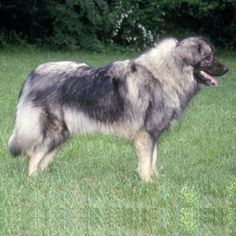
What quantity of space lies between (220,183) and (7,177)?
6.14 feet

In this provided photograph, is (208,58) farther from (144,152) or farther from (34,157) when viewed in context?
(34,157)

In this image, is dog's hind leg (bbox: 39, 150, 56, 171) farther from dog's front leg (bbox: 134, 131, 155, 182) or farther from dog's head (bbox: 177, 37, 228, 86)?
dog's head (bbox: 177, 37, 228, 86)

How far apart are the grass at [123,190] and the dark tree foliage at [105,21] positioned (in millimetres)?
13970

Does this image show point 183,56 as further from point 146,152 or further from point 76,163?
point 76,163

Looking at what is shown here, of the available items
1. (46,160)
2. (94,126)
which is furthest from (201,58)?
(46,160)

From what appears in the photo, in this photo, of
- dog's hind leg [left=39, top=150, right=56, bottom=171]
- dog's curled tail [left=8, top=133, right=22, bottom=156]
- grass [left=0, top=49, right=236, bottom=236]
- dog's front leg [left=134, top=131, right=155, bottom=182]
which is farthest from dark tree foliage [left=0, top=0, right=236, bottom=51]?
dog's front leg [left=134, top=131, right=155, bottom=182]

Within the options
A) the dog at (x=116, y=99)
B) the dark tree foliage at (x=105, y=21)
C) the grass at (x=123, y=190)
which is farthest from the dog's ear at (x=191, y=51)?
the dark tree foliage at (x=105, y=21)

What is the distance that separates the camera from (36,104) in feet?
19.2

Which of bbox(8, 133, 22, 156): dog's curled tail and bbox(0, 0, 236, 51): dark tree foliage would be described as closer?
bbox(8, 133, 22, 156): dog's curled tail

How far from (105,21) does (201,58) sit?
17.5 metres

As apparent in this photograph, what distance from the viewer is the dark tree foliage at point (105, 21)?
22.4 metres

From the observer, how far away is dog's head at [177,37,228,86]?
5.91 meters

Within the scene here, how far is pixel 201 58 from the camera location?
→ 5938 mm

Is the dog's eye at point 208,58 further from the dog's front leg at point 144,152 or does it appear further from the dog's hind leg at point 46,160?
the dog's hind leg at point 46,160
